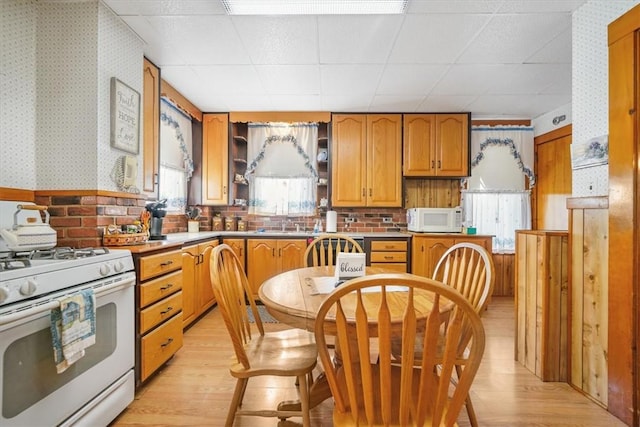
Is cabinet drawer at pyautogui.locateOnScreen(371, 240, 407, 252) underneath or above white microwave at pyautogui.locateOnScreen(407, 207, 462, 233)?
underneath

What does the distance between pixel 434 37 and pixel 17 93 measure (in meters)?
2.74

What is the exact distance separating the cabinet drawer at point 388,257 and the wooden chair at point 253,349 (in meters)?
2.04

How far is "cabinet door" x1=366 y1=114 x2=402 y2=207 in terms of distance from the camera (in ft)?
13.0

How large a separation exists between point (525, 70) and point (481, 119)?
56.6 inches

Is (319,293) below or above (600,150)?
below

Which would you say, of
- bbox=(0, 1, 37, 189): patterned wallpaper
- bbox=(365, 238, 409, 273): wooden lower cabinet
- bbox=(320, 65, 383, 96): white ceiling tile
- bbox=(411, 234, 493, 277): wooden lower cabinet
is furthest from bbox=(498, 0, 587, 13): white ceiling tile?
bbox=(0, 1, 37, 189): patterned wallpaper

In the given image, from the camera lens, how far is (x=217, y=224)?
4.19 metres

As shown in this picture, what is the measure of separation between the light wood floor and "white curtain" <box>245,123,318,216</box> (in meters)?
2.15

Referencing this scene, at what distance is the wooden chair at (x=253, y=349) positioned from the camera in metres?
1.32

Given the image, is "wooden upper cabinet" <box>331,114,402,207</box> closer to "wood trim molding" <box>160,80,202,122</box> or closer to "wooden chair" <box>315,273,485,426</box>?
"wood trim molding" <box>160,80,202,122</box>

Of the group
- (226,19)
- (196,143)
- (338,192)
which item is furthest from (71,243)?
(338,192)

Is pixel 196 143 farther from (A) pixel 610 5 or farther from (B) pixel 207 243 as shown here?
(A) pixel 610 5

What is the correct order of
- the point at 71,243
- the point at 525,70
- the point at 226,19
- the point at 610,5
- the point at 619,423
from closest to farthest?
the point at 619,423, the point at 610,5, the point at 71,243, the point at 226,19, the point at 525,70

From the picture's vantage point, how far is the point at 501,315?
338 cm
